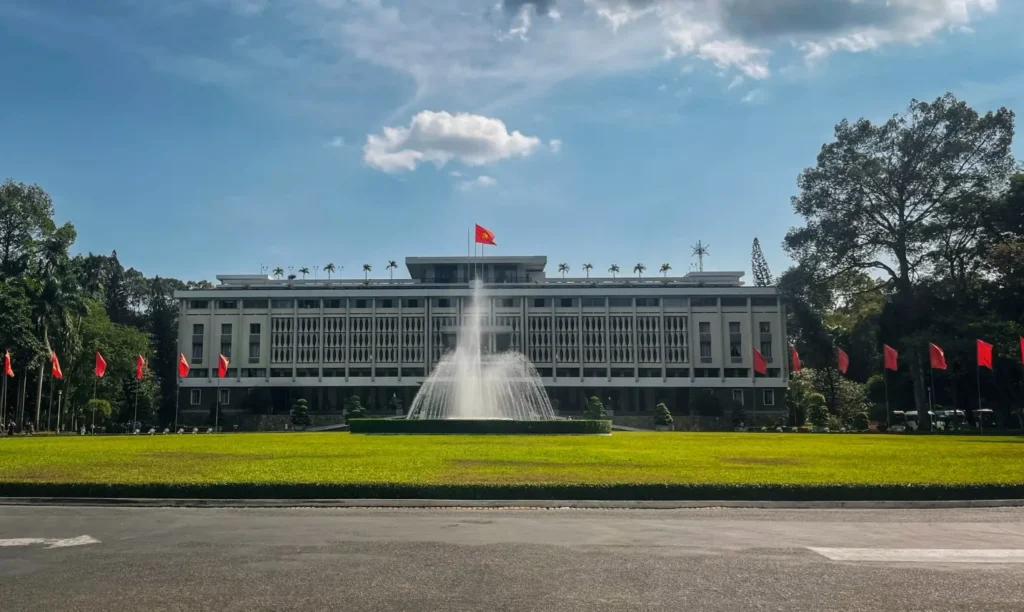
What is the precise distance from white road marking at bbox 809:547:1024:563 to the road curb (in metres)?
4.87

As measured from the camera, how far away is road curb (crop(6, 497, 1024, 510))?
16250mm

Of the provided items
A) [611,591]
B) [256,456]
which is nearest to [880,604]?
[611,591]

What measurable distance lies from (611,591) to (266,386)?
91.3m

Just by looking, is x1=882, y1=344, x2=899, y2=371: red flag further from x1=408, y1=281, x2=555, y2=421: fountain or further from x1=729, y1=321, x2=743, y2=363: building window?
x1=729, y1=321, x2=743, y2=363: building window

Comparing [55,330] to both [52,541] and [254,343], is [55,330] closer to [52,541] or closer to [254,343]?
[254,343]

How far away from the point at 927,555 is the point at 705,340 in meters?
85.9

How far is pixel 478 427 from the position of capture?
1741 inches

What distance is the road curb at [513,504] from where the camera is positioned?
16.2 m

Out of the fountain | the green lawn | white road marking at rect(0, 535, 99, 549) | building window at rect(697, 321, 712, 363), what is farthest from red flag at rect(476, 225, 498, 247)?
white road marking at rect(0, 535, 99, 549)

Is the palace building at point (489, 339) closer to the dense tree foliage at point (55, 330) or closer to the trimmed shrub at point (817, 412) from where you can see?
the dense tree foliage at point (55, 330)

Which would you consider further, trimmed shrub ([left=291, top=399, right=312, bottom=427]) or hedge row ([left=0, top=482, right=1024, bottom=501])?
trimmed shrub ([left=291, top=399, right=312, bottom=427])

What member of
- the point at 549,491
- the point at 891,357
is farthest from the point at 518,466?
the point at 891,357

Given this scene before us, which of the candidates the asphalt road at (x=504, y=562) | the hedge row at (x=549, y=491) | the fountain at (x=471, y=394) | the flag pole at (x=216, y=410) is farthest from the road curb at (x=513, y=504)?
the flag pole at (x=216, y=410)

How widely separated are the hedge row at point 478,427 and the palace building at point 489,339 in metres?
46.6
